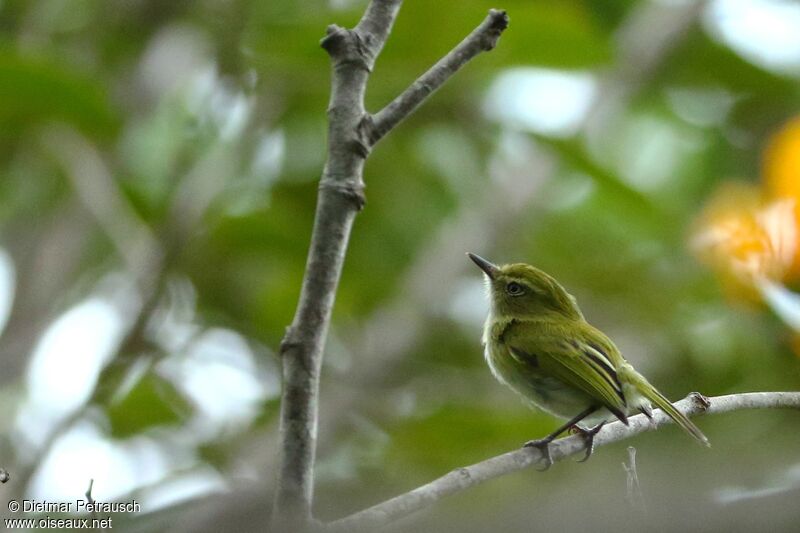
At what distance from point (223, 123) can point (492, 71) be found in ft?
4.22

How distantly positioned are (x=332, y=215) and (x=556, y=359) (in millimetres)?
2043

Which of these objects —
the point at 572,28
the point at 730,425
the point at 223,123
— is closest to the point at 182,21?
the point at 223,123

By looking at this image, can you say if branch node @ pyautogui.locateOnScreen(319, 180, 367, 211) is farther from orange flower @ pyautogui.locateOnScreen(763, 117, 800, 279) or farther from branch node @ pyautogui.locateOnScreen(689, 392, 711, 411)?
orange flower @ pyautogui.locateOnScreen(763, 117, 800, 279)

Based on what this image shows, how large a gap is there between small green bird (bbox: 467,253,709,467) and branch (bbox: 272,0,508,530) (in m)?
1.46

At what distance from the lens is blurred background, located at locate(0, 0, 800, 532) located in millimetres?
4172

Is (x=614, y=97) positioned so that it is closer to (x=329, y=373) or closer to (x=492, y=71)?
(x=492, y=71)

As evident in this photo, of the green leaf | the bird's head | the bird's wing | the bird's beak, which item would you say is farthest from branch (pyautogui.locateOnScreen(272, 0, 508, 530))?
the green leaf

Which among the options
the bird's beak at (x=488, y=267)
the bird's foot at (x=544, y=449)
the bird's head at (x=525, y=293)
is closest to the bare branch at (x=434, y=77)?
the bird's foot at (x=544, y=449)

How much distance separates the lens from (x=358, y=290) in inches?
213

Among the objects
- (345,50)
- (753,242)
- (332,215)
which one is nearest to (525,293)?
(753,242)

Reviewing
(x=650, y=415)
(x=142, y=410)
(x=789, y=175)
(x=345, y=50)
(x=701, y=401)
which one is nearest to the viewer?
(x=345, y=50)

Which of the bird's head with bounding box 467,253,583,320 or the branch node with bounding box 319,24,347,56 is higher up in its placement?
the bird's head with bounding box 467,253,583,320

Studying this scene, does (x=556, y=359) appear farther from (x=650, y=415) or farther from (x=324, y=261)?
(x=324, y=261)

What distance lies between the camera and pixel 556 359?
11.9 feet
